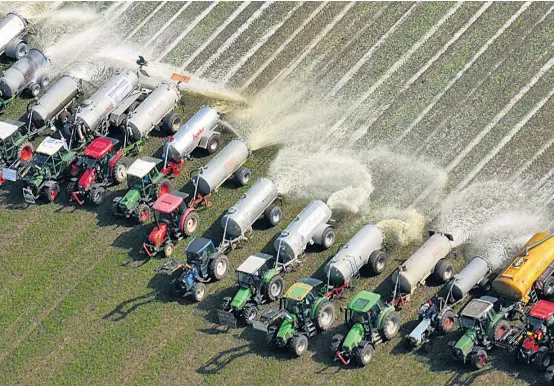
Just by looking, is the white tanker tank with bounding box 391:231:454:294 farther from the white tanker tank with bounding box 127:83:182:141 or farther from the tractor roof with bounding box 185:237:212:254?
the white tanker tank with bounding box 127:83:182:141

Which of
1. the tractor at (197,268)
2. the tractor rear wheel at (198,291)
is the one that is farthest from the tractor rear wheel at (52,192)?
the tractor rear wheel at (198,291)

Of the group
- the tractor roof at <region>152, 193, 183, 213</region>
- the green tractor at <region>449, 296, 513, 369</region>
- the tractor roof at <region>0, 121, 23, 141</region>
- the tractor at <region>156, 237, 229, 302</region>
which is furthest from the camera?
the tractor roof at <region>0, 121, 23, 141</region>

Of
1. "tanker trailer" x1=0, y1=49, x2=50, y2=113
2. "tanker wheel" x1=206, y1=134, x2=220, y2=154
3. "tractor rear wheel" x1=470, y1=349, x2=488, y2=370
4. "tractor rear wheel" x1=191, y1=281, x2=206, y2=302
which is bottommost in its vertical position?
"tanker trailer" x1=0, y1=49, x2=50, y2=113

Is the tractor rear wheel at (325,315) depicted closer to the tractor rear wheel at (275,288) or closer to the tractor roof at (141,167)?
the tractor rear wheel at (275,288)

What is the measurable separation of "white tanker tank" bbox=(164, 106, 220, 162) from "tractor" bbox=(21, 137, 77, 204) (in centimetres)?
567

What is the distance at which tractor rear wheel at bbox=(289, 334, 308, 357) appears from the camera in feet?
175

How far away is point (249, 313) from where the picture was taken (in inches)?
2181

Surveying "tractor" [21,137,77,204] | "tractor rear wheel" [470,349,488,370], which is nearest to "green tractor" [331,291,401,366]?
"tractor rear wheel" [470,349,488,370]

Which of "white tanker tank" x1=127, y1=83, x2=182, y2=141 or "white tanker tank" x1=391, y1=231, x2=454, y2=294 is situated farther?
"white tanker tank" x1=127, y1=83, x2=182, y2=141

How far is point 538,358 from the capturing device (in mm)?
51219

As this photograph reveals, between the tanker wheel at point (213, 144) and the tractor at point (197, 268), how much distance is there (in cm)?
894

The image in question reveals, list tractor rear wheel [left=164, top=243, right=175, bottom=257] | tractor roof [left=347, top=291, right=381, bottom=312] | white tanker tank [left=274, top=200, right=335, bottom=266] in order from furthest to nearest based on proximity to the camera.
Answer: tractor rear wheel [left=164, top=243, right=175, bottom=257] → white tanker tank [left=274, top=200, right=335, bottom=266] → tractor roof [left=347, top=291, right=381, bottom=312]

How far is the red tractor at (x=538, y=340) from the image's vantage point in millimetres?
51250

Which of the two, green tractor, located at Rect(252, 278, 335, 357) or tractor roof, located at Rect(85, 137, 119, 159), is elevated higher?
green tractor, located at Rect(252, 278, 335, 357)
